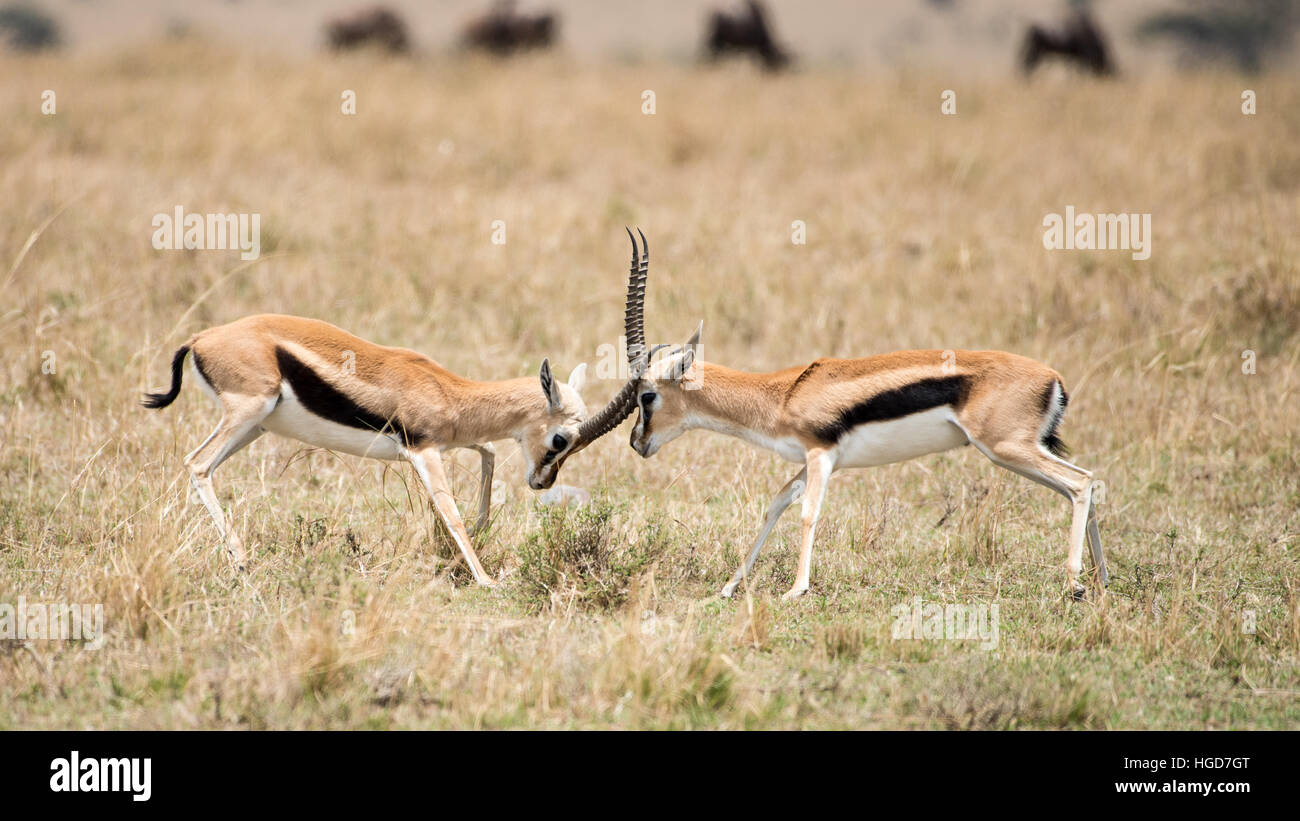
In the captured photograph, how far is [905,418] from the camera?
256 inches

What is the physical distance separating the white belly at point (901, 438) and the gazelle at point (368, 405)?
123 cm

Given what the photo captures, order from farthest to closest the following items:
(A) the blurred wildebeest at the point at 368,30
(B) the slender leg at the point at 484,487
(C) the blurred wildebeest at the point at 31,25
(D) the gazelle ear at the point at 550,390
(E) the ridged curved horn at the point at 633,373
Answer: (C) the blurred wildebeest at the point at 31,25
(A) the blurred wildebeest at the point at 368,30
(B) the slender leg at the point at 484,487
(D) the gazelle ear at the point at 550,390
(E) the ridged curved horn at the point at 633,373

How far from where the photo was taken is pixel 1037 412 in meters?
6.48

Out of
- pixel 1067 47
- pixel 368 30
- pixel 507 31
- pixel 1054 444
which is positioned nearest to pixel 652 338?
pixel 1054 444

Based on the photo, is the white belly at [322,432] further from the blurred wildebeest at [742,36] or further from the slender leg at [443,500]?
the blurred wildebeest at [742,36]

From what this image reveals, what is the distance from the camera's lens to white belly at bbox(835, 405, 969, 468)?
21.4ft

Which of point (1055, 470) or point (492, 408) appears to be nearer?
point (1055, 470)

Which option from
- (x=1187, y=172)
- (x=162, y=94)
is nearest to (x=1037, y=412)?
(x=1187, y=172)

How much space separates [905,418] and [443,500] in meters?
2.45

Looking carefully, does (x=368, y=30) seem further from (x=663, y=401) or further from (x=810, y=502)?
(x=810, y=502)

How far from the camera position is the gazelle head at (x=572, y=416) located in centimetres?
675

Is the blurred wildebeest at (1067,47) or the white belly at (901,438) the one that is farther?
the blurred wildebeest at (1067,47)

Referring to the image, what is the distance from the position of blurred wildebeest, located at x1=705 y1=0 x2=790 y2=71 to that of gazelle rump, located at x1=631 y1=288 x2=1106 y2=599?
17.5m

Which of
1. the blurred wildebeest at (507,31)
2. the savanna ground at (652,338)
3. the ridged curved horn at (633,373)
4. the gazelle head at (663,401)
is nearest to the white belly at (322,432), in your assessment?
the savanna ground at (652,338)
